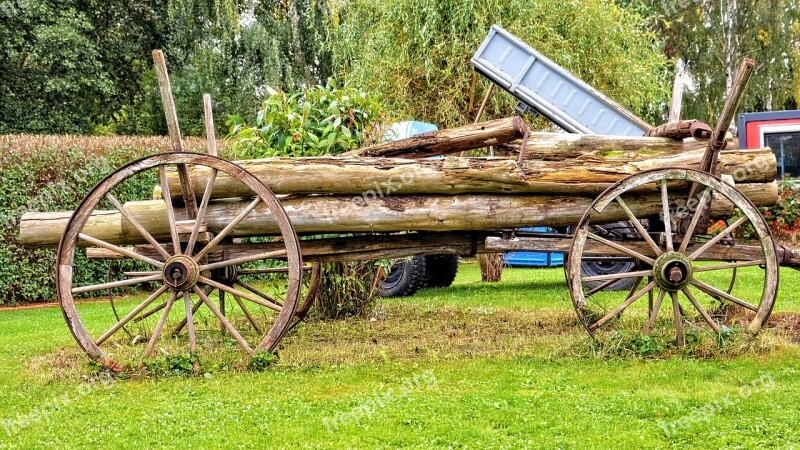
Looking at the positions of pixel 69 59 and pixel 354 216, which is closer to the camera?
pixel 354 216

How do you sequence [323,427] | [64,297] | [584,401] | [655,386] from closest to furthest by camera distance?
[323,427], [584,401], [655,386], [64,297]

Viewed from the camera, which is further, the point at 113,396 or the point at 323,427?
the point at 113,396

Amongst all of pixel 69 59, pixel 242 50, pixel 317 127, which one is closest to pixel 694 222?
pixel 317 127

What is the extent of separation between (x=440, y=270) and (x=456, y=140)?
229 inches

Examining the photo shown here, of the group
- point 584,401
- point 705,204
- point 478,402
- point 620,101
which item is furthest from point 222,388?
point 620,101

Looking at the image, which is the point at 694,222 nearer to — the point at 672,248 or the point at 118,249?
the point at 672,248

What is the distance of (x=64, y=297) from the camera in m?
5.68

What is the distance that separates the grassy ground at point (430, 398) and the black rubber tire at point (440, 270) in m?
4.63

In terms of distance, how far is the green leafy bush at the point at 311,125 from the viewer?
7.96m

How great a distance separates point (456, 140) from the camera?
6645 millimetres

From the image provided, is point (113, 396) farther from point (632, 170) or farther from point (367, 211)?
point (632, 170)

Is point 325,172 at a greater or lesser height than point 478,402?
greater

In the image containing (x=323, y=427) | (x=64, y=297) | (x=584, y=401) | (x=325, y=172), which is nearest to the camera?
(x=323, y=427)

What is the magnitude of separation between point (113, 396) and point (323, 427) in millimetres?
1684
